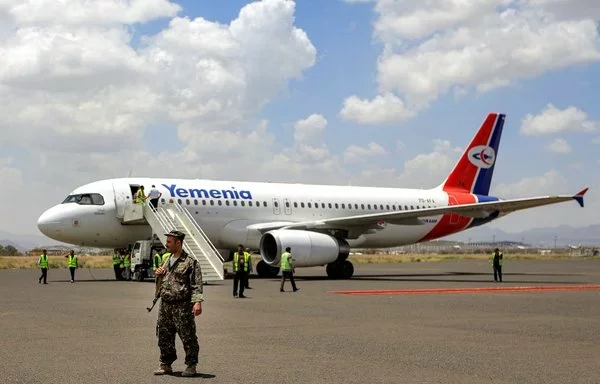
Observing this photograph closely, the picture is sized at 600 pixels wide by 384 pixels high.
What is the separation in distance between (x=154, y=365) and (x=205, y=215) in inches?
847

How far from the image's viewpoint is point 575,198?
30.9 metres

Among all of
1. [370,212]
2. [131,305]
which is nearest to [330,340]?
[131,305]

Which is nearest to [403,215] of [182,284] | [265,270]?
[265,270]

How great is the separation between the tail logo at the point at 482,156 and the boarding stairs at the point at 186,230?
15121 millimetres

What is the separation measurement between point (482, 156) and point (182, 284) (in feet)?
106

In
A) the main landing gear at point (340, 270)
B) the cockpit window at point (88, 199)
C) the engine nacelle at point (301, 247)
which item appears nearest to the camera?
the engine nacelle at point (301, 247)

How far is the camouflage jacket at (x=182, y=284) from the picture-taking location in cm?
946

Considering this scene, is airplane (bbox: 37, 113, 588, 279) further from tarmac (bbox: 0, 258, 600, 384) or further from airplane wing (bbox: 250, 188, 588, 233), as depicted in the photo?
tarmac (bbox: 0, 258, 600, 384)

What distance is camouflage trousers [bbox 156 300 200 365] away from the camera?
927cm

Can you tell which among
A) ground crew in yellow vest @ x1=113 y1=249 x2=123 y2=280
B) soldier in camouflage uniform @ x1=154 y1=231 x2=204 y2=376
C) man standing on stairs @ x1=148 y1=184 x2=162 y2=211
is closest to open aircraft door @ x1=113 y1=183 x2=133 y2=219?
man standing on stairs @ x1=148 y1=184 x2=162 y2=211

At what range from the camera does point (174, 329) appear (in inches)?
372

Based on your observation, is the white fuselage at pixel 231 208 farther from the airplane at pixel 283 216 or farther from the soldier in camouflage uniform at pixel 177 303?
the soldier in camouflage uniform at pixel 177 303

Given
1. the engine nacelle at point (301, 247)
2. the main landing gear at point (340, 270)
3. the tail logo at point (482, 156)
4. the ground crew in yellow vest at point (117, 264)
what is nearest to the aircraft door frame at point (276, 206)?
the engine nacelle at point (301, 247)

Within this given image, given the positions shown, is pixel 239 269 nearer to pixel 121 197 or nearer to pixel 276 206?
Answer: pixel 121 197
